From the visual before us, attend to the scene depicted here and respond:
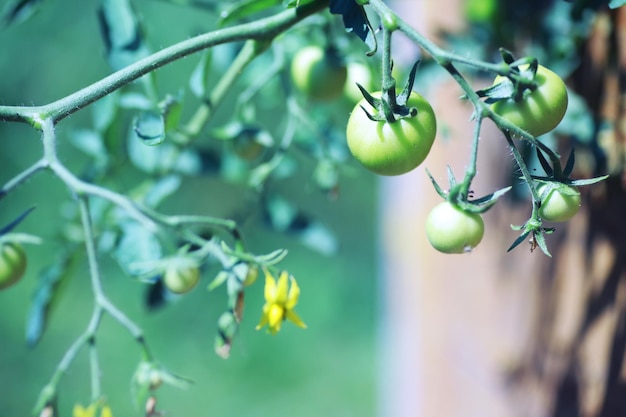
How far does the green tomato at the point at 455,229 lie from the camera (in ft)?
1.31

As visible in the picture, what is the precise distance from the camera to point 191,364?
1819mm

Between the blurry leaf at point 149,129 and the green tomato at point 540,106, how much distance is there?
0.21 meters

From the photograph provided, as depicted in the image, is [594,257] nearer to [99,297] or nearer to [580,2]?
[580,2]

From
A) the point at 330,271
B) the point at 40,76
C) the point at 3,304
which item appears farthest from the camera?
the point at 330,271

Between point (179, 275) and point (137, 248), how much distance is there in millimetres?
63

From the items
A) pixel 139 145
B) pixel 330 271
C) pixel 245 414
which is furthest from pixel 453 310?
pixel 330 271

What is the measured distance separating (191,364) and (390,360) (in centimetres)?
51

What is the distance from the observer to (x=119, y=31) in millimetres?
634

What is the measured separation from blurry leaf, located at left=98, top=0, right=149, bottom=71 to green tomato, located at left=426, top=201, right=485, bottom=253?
35cm

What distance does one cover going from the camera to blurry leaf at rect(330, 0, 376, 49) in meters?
0.40

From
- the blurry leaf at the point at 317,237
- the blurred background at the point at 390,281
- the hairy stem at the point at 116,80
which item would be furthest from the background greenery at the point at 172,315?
the hairy stem at the point at 116,80

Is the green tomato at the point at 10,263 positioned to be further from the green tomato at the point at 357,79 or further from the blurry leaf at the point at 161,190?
the green tomato at the point at 357,79

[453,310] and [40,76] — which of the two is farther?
[40,76]

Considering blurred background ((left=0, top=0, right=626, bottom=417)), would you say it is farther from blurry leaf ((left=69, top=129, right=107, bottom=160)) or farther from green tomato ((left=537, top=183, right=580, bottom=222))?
green tomato ((left=537, top=183, right=580, bottom=222))
